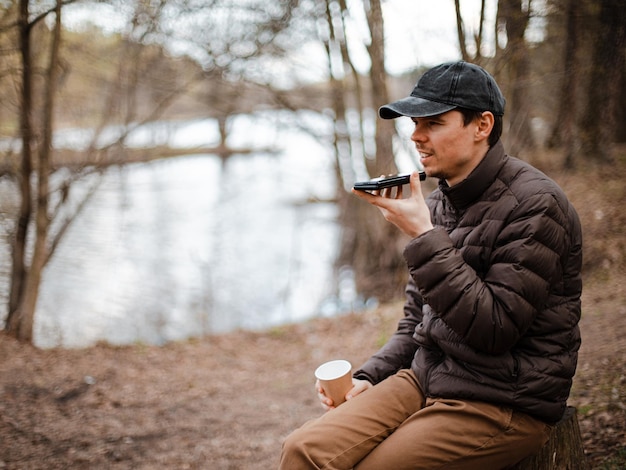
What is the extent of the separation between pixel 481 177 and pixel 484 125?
20cm

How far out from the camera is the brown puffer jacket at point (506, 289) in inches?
73.5

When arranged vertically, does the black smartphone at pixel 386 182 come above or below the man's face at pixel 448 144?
below

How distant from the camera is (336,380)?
2.26 meters

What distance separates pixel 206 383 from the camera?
567cm

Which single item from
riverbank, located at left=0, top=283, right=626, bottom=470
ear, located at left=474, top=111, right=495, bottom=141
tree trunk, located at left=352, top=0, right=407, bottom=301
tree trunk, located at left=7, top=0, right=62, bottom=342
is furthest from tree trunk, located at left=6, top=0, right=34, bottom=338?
ear, located at left=474, top=111, right=495, bottom=141

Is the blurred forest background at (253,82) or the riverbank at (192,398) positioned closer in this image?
the riverbank at (192,398)

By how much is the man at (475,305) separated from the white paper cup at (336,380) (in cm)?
13

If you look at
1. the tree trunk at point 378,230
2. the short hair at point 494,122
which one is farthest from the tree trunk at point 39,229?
the short hair at point 494,122

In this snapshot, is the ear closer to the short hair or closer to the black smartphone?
the short hair

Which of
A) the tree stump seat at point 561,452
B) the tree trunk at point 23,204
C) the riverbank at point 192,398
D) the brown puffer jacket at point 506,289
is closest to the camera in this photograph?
the brown puffer jacket at point 506,289

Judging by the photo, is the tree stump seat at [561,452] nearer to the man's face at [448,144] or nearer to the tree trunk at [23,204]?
the man's face at [448,144]

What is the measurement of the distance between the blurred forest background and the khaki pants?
4.10 meters

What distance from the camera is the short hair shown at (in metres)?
2.05

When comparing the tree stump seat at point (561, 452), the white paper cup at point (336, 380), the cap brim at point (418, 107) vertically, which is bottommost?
the tree stump seat at point (561, 452)
